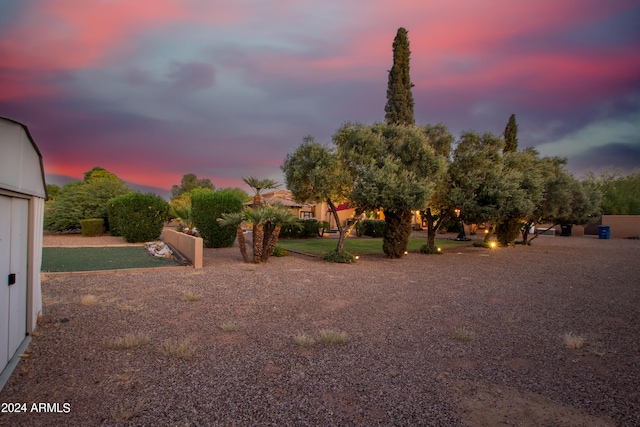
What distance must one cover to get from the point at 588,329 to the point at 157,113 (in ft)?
66.3

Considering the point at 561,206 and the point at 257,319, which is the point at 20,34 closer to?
the point at 257,319

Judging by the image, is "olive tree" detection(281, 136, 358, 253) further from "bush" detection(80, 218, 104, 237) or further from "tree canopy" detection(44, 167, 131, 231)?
"tree canopy" detection(44, 167, 131, 231)

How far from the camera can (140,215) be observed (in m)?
18.5

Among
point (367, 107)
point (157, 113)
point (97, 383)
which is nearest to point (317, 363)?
point (97, 383)

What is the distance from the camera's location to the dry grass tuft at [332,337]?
15.9ft

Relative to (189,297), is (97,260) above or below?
above

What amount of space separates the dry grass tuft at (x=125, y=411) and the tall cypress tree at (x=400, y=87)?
53.0ft

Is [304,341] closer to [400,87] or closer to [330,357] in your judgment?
[330,357]

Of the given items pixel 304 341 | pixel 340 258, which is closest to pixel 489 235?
pixel 340 258

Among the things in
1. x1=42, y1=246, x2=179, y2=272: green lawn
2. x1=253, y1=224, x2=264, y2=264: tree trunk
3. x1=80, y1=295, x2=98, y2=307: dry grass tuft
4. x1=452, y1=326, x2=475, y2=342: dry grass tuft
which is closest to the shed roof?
x1=80, y1=295, x2=98, y2=307: dry grass tuft

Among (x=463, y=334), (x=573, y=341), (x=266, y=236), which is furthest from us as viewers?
(x=266, y=236)

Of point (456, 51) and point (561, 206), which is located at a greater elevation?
point (456, 51)

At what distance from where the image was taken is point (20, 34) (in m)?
8.53

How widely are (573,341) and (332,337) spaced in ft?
11.9
